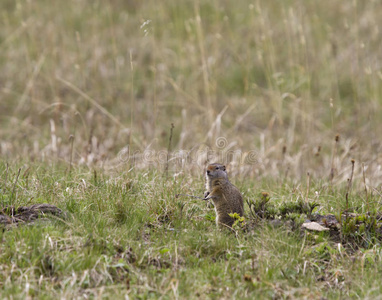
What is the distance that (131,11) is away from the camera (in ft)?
47.2

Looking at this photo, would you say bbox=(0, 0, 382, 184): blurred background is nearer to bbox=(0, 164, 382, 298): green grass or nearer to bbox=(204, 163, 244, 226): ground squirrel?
bbox=(204, 163, 244, 226): ground squirrel

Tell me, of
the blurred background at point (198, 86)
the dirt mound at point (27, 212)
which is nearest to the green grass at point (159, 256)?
the dirt mound at point (27, 212)

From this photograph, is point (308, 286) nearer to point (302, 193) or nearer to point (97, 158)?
point (302, 193)

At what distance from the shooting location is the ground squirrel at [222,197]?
4666 millimetres

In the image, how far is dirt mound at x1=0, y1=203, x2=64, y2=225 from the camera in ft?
14.4

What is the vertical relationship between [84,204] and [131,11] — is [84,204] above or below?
below

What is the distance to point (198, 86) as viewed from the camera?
10.1 meters

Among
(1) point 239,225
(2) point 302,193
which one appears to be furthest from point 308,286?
(2) point 302,193

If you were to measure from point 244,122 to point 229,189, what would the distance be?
6395 mm

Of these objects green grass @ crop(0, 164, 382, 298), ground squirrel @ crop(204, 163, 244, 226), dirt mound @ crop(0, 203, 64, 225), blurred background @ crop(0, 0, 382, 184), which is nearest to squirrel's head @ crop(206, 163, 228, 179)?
ground squirrel @ crop(204, 163, 244, 226)

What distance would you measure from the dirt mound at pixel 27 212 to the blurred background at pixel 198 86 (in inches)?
91.8

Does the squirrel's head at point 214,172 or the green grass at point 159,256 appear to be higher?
the squirrel's head at point 214,172

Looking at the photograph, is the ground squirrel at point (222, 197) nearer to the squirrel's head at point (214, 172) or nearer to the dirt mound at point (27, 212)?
the squirrel's head at point (214, 172)

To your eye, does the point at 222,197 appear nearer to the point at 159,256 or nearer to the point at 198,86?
the point at 159,256
